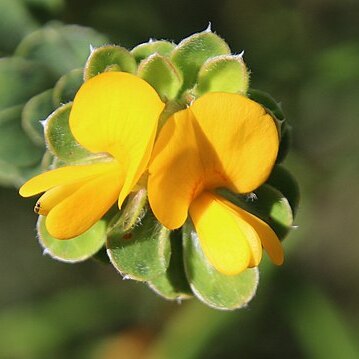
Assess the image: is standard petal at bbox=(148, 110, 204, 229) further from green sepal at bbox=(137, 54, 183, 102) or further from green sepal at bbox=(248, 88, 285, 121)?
green sepal at bbox=(248, 88, 285, 121)

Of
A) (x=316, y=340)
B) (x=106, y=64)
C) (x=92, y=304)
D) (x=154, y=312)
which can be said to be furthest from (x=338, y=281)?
(x=106, y=64)

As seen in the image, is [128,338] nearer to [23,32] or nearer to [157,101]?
[23,32]

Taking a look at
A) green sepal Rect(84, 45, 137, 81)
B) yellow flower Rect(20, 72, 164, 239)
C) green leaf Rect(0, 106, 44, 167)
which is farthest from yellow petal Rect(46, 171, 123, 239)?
green leaf Rect(0, 106, 44, 167)

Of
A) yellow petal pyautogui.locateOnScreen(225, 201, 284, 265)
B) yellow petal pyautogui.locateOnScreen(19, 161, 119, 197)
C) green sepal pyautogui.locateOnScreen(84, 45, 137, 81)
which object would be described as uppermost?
green sepal pyautogui.locateOnScreen(84, 45, 137, 81)

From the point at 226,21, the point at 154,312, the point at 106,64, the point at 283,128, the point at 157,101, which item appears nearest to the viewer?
the point at 157,101

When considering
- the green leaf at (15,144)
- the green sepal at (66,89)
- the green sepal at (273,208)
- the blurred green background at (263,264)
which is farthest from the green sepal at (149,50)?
the blurred green background at (263,264)

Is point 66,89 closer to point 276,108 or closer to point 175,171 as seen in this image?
point 276,108
